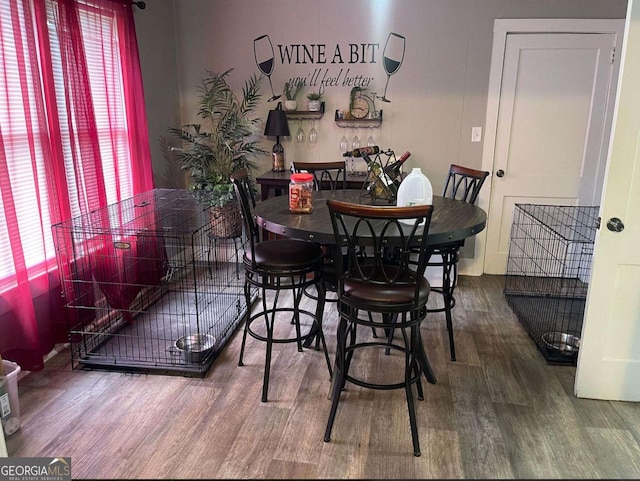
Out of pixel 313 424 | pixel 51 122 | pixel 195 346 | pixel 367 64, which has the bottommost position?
pixel 313 424

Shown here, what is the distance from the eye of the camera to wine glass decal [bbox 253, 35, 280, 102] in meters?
4.03

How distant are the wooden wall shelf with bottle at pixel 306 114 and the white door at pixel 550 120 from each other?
1397 millimetres

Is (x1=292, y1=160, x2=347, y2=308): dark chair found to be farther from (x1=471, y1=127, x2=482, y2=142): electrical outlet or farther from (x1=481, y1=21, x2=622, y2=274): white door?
(x1=481, y1=21, x2=622, y2=274): white door

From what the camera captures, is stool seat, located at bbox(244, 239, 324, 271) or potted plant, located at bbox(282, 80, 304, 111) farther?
potted plant, located at bbox(282, 80, 304, 111)

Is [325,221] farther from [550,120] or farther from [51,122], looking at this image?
[550,120]

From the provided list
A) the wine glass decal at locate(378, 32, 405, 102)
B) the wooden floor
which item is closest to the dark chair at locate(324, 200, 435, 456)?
the wooden floor

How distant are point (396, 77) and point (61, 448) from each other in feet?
11.1

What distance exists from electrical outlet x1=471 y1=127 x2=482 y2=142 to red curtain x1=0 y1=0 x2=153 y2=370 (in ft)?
8.58

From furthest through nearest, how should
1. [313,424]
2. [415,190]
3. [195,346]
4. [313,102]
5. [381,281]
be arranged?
[313,102], [195,346], [415,190], [313,424], [381,281]

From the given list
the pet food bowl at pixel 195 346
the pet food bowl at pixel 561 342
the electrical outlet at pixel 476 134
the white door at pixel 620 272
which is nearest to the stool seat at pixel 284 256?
the pet food bowl at pixel 195 346

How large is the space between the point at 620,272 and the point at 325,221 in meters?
1.37

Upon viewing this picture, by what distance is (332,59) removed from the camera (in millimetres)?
3992

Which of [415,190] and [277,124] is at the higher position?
[277,124]

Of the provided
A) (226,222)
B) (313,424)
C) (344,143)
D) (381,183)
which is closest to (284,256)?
(381,183)
